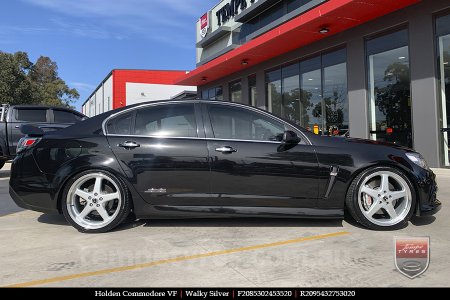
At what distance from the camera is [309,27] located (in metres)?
12.6

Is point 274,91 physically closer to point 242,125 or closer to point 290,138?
point 242,125

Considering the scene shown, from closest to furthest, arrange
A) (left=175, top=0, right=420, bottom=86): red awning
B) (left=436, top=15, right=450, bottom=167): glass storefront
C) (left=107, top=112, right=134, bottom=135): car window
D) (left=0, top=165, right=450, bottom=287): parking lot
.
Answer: (left=0, top=165, right=450, bottom=287): parking lot
(left=107, top=112, right=134, bottom=135): car window
(left=436, top=15, right=450, bottom=167): glass storefront
(left=175, top=0, right=420, bottom=86): red awning

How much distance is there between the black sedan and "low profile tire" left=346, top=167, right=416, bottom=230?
1cm

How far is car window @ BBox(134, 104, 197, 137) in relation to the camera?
14.9 feet

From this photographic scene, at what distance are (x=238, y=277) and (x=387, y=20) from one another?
10.7 meters

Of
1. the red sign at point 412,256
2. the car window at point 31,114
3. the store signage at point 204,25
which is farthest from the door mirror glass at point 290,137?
the store signage at point 204,25

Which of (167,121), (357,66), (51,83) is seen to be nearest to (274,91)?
(357,66)

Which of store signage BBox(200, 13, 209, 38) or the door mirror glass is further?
store signage BBox(200, 13, 209, 38)

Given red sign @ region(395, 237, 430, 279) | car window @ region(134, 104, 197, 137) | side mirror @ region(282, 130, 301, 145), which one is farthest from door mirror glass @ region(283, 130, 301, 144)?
red sign @ region(395, 237, 430, 279)

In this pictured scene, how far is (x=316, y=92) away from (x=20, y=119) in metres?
9.92

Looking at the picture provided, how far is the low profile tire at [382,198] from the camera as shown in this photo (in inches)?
172

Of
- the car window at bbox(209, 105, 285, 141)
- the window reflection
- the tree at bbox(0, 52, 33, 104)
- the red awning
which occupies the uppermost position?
the tree at bbox(0, 52, 33, 104)

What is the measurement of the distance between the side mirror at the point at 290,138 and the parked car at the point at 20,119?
728 cm

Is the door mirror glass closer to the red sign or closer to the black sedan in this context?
the black sedan
